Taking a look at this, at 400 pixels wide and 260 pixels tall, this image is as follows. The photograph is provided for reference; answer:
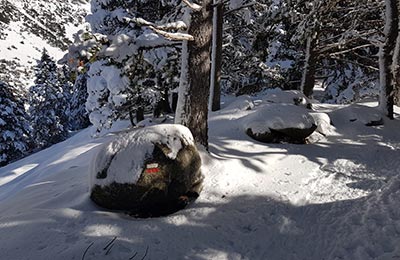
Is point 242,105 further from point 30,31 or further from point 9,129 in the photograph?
point 30,31

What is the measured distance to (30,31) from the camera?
79.1 metres

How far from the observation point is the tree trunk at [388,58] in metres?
10.1

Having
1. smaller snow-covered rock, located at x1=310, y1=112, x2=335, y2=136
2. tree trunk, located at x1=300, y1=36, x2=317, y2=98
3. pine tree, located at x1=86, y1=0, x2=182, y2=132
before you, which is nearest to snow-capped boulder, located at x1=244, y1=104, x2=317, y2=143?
smaller snow-covered rock, located at x1=310, y1=112, x2=335, y2=136

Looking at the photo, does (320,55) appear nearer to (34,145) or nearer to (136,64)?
(136,64)

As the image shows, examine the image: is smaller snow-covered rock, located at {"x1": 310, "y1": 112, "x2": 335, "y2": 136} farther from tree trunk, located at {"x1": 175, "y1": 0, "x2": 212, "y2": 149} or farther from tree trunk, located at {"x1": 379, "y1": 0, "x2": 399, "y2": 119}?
tree trunk, located at {"x1": 175, "y1": 0, "x2": 212, "y2": 149}

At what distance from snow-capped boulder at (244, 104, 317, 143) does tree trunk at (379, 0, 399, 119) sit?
11.2 feet

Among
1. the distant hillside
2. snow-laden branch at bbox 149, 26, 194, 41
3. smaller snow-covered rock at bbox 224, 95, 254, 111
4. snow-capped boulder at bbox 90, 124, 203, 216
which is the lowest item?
snow-capped boulder at bbox 90, 124, 203, 216

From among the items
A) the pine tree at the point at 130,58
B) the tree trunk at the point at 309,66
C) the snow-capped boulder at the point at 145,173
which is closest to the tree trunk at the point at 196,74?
the pine tree at the point at 130,58

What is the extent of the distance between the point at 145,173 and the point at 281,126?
14.8 ft

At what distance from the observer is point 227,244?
4.87 metres

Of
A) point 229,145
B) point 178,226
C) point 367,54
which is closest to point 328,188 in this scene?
point 229,145

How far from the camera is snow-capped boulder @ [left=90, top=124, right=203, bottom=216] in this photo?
543 cm

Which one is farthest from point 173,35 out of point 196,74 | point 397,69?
point 397,69

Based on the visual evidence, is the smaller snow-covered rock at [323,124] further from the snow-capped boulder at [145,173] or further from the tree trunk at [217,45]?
the snow-capped boulder at [145,173]
